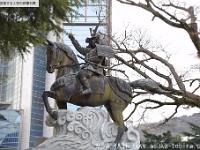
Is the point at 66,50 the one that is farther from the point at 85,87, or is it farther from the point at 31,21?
the point at 31,21

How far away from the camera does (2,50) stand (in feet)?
31.1

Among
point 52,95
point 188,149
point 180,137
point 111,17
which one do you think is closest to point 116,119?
point 52,95

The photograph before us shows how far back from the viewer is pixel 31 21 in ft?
30.8

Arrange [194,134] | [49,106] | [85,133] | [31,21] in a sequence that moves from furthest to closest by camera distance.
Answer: [194,134] < [31,21] < [49,106] < [85,133]

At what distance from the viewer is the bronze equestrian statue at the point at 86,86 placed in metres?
6.36

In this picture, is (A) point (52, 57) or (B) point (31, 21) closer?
(A) point (52, 57)

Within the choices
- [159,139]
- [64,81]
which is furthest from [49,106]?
[159,139]

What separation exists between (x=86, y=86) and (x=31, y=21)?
3.87m

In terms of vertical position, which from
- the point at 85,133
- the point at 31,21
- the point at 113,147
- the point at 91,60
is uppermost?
the point at 31,21

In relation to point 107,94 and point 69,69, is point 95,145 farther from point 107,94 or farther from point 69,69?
point 69,69

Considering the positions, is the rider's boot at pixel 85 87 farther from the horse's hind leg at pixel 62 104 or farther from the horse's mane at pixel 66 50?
the horse's mane at pixel 66 50

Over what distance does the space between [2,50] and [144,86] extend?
4.59 metres

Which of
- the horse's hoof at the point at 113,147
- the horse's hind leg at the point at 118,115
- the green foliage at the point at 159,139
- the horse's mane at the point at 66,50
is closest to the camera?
the horse's hoof at the point at 113,147

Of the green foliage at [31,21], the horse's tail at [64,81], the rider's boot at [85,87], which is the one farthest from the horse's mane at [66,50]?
the green foliage at [31,21]
